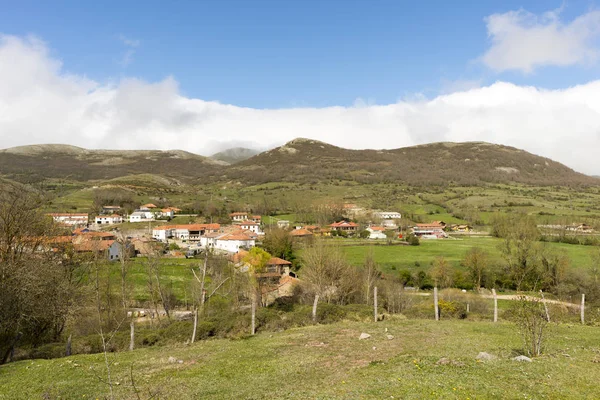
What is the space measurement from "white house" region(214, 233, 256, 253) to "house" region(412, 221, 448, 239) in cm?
5469

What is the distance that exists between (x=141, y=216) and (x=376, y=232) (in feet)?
273

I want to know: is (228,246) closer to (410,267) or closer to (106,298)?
(410,267)

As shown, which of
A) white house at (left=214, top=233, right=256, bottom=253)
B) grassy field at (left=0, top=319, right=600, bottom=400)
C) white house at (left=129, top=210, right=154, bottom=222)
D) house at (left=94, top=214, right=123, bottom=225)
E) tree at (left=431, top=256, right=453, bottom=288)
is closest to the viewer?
grassy field at (left=0, top=319, right=600, bottom=400)

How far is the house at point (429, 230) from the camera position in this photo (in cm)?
10834

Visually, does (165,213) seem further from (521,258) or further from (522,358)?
(522,358)

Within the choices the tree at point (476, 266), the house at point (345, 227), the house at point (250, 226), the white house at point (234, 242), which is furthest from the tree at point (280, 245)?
the house at point (345, 227)

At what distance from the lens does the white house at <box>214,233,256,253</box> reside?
84.7 m

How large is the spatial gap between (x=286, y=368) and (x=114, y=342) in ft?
45.6

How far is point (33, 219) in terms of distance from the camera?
24875 mm

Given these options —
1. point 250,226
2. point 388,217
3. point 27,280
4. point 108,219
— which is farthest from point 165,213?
point 27,280

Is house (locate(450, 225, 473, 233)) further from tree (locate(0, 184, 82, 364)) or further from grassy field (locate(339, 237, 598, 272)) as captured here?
tree (locate(0, 184, 82, 364))

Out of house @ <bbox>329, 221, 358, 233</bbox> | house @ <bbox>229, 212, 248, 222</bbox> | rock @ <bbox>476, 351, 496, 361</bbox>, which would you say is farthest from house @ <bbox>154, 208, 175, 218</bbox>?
rock @ <bbox>476, 351, 496, 361</bbox>

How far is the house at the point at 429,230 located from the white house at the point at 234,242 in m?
54.7

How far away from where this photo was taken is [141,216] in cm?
12794
